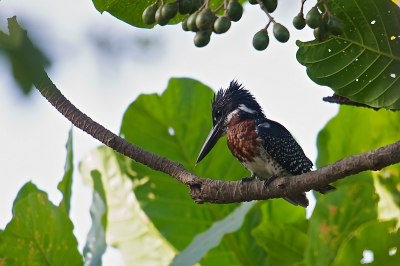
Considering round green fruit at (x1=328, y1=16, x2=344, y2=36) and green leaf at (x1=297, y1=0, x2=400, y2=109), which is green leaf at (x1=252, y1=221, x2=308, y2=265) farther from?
round green fruit at (x1=328, y1=16, x2=344, y2=36)

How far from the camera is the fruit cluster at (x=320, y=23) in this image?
1.76 m

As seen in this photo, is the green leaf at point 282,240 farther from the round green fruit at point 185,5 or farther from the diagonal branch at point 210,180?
the round green fruit at point 185,5

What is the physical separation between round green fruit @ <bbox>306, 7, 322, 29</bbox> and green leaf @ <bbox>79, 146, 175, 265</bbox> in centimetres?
277

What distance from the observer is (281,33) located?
1.81 metres

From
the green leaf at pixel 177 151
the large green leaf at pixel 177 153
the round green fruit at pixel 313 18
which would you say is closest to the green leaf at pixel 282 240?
the large green leaf at pixel 177 153

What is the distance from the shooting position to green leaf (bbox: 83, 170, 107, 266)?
3221mm

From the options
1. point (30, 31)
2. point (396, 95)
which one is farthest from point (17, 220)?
point (30, 31)

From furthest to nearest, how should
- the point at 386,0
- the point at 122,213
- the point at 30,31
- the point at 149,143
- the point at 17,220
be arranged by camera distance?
the point at 122,213 → the point at 149,143 → the point at 17,220 → the point at 386,0 → the point at 30,31

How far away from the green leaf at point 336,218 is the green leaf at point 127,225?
1712 mm

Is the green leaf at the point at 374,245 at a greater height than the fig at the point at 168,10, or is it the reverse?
the fig at the point at 168,10

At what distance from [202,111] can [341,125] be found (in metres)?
1.19

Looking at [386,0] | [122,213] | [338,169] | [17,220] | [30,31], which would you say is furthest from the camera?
[122,213]

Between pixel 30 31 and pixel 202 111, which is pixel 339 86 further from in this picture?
pixel 202 111

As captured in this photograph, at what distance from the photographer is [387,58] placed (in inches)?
76.5
